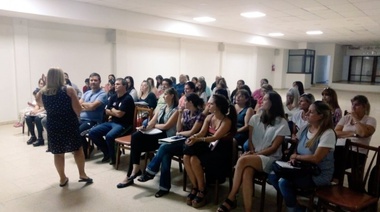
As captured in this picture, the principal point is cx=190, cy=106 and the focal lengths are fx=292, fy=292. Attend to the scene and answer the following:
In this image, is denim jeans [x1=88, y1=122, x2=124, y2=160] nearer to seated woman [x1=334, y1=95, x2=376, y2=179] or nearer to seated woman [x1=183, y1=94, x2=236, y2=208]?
seated woman [x1=183, y1=94, x2=236, y2=208]

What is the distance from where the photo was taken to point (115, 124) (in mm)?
4121

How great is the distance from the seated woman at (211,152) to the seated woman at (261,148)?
235mm

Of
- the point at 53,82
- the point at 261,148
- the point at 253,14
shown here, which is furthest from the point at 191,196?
the point at 253,14

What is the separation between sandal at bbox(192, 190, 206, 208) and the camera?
2889 mm

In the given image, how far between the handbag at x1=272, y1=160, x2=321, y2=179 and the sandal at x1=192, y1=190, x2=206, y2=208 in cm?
86

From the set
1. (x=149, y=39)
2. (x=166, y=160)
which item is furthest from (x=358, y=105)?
(x=149, y=39)

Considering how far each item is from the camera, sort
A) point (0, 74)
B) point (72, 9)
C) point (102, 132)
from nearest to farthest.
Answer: point (102, 132)
point (72, 9)
point (0, 74)

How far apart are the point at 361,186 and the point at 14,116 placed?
6.95 m

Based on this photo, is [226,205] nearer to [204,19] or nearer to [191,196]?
[191,196]

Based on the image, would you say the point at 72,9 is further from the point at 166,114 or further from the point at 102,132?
the point at 166,114

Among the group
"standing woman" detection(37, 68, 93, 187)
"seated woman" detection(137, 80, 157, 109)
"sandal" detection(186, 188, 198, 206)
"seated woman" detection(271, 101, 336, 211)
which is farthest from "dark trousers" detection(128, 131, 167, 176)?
"seated woman" detection(137, 80, 157, 109)

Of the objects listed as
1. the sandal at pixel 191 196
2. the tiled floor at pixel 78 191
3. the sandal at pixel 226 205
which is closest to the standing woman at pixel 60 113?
the tiled floor at pixel 78 191

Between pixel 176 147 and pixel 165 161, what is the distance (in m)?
0.19

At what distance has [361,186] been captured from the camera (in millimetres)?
2469
